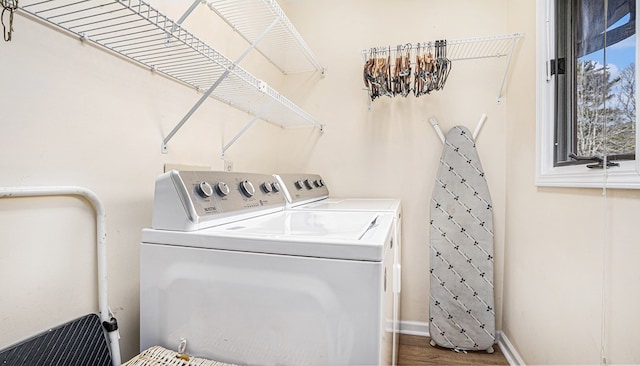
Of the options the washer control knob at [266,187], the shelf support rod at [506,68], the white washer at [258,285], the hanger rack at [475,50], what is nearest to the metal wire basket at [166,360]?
the white washer at [258,285]

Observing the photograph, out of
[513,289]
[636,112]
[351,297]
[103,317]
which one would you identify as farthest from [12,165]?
[513,289]

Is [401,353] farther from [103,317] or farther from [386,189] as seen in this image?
[103,317]

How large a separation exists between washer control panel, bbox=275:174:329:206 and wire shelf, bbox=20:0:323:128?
439 mm

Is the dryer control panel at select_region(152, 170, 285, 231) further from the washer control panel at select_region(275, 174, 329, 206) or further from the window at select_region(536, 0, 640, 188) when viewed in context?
the window at select_region(536, 0, 640, 188)

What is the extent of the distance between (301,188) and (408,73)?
3.43 ft

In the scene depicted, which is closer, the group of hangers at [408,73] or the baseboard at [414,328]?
the group of hangers at [408,73]

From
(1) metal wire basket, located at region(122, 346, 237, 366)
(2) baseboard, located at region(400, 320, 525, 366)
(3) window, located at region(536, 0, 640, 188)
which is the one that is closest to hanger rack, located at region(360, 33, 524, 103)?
(3) window, located at region(536, 0, 640, 188)

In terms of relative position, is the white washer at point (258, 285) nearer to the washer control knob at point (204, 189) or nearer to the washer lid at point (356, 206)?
the washer control knob at point (204, 189)

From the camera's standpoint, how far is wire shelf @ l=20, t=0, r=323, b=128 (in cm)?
81

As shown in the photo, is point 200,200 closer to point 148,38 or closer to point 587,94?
point 148,38

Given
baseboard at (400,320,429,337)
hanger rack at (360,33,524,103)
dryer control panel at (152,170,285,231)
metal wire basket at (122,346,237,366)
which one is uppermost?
hanger rack at (360,33,524,103)

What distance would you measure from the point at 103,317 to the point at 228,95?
1157 millimetres

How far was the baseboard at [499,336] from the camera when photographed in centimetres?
177

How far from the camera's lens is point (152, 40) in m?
0.97
